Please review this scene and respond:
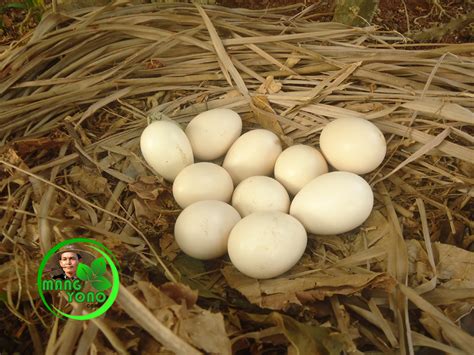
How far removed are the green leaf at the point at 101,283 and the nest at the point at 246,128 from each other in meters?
0.04

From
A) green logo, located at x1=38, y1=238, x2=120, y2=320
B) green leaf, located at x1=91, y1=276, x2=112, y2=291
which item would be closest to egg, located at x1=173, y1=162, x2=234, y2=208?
green logo, located at x1=38, y1=238, x2=120, y2=320

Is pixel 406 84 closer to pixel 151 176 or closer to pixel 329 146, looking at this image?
pixel 329 146

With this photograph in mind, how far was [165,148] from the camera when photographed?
1.19 meters

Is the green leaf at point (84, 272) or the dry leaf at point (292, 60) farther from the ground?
the dry leaf at point (292, 60)

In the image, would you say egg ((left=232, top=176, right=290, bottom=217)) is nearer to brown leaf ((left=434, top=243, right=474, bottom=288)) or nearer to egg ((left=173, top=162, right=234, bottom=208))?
egg ((left=173, top=162, right=234, bottom=208))

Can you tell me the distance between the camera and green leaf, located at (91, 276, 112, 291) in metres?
0.83

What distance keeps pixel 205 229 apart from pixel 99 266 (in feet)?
0.87

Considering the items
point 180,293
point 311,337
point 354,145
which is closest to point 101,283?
point 180,293

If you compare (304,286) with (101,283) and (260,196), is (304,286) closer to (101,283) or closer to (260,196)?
(260,196)

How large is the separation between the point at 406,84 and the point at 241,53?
51 centimetres

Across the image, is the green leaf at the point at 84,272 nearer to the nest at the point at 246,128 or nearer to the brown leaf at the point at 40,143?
the nest at the point at 246,128

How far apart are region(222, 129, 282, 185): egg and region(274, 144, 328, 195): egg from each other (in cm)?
3

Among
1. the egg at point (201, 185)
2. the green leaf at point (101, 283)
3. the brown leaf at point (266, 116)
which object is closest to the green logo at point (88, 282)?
the green leaf at point (101, 283)

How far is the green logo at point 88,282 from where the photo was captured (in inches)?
32.1
